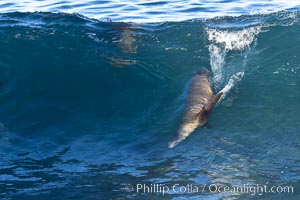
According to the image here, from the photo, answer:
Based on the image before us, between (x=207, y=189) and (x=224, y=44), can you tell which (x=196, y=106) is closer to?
(x=207, y=189)

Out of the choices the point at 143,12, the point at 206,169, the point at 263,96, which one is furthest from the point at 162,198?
the point at 143,12

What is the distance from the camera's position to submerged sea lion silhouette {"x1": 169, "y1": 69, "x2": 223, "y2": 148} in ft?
26.2

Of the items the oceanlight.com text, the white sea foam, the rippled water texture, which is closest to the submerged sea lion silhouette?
the white sea foam

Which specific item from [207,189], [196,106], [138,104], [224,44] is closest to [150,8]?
[224,44]

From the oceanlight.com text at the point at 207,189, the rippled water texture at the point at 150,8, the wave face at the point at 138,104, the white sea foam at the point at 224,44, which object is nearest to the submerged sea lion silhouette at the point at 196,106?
the wave face at the point at 138,104

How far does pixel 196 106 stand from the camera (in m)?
8.52

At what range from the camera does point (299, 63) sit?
10297 mm

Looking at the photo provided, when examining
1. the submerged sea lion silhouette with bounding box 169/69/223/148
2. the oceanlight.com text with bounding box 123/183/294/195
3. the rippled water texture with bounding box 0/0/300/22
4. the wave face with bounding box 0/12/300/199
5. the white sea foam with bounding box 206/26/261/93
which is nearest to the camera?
the oceanlight.com text with bounding box 123/183/294/195

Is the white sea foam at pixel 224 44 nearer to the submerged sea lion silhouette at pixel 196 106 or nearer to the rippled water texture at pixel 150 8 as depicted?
the submerged sea lion silhouette at pixel 196 106

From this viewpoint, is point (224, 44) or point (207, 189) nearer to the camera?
point (207, 189)

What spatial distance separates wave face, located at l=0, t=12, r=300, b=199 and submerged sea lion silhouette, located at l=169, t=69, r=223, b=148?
0.16 metres

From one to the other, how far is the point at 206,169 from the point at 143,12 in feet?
25.3

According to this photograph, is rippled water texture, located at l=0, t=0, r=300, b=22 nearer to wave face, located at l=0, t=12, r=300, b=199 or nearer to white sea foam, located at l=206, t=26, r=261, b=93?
wave face, located at l=0, t=12, r=300, b=199

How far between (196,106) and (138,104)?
127cm
